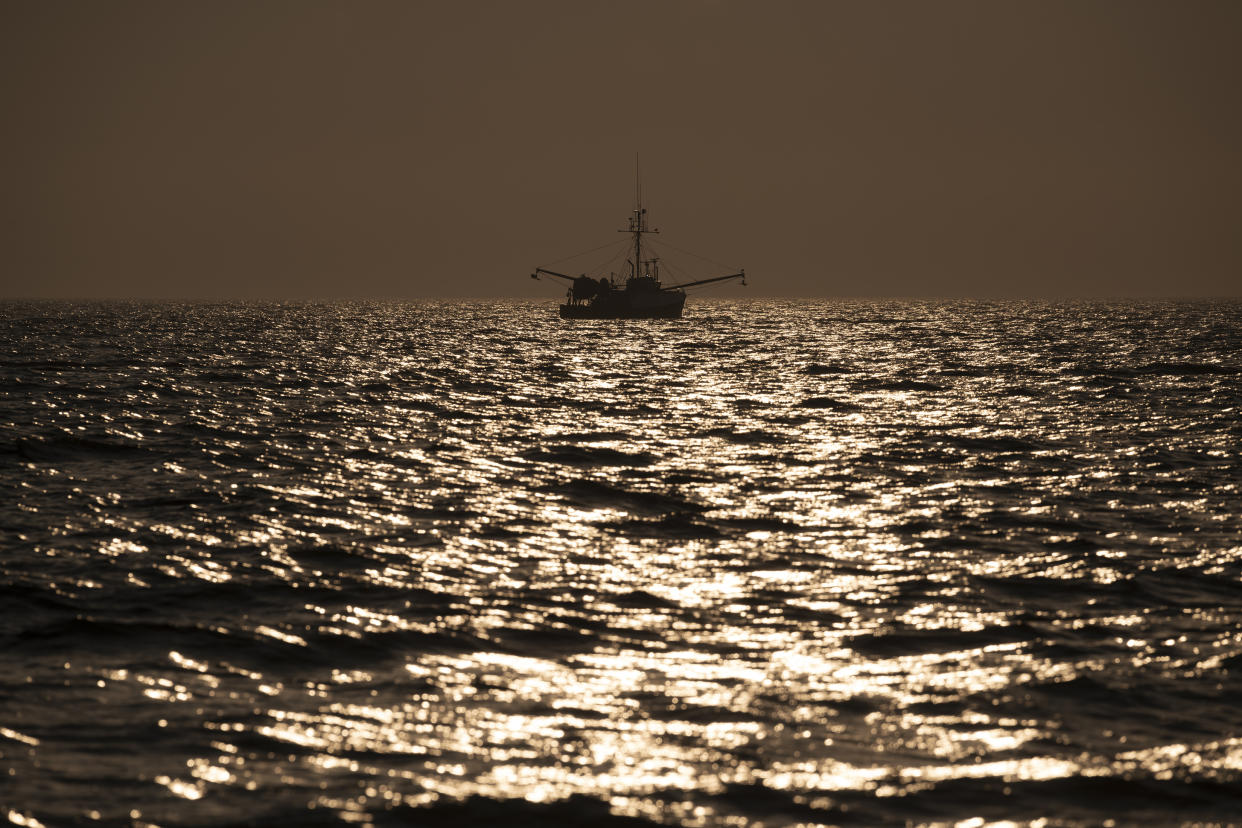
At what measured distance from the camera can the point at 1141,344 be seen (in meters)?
70.6

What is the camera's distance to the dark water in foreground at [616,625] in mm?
7277

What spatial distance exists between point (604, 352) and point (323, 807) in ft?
221

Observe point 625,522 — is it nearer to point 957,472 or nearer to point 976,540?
point 976,540

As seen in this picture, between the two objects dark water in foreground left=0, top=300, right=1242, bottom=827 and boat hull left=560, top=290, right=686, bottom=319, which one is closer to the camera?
dark water in foreground left=0, top=300, right=1242, bottom=827

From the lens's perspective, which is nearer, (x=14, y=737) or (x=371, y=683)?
(x=14, y=737)

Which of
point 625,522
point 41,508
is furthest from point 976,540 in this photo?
point 41,508

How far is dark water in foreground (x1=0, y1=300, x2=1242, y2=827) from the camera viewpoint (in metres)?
7.28

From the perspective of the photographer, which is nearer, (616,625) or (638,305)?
(616,625)

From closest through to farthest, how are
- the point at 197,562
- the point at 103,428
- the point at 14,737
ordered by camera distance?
the point at 14,737
the point at 197,562
the point at 103,428

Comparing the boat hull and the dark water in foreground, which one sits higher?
the boat hull

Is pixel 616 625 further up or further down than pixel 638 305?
further down

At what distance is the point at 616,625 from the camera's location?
11016 mm

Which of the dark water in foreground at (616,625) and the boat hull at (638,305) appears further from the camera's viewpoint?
the boat hull at (638,305)

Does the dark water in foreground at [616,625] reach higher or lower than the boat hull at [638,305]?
lower
